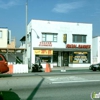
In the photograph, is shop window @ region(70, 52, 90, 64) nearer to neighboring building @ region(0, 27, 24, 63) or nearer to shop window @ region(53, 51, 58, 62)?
shop window @ region(53, 51, 58, 62)

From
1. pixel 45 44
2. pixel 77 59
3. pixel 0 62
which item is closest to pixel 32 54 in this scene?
pixel 45 44

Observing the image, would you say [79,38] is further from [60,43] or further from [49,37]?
[49,37]

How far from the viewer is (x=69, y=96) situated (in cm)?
893

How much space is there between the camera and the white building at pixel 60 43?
33.9m

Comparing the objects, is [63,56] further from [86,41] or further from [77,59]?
[86,41]

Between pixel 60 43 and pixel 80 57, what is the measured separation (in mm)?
4402

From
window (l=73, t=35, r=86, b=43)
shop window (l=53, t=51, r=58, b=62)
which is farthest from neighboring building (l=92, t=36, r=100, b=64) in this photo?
shop window (l=53, t=51, r=58, b=62)

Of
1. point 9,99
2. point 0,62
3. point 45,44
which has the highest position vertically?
point 45,44

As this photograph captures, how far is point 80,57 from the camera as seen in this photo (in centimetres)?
3659

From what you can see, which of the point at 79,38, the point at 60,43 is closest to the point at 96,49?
the point at 79,38

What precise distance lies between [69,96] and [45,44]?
83.7 feet

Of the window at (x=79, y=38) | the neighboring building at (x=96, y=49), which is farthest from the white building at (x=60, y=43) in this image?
the neighboring building at (x=96, y=49)

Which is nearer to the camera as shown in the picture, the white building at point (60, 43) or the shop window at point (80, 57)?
the white building at point (60, 43)

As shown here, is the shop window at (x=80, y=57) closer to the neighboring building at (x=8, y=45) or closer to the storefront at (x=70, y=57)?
the storefront at (x=70, y=57)
